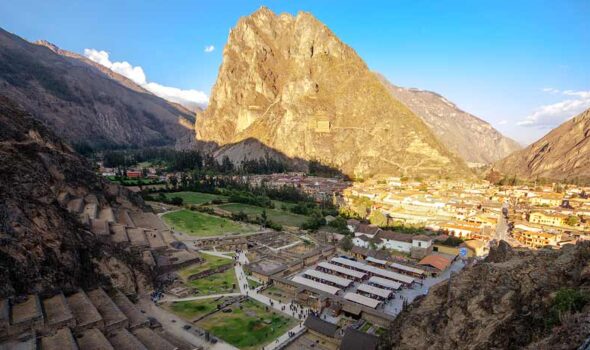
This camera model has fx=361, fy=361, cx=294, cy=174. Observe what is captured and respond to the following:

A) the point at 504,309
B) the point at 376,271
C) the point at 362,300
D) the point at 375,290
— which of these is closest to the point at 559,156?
the point at 376,271

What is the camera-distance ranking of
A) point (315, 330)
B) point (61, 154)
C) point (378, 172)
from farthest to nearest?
point (378, 172) → point (61, 154) → point (315, 330)

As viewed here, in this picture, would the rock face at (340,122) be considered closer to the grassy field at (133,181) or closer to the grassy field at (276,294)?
the grassy field at (133,181)

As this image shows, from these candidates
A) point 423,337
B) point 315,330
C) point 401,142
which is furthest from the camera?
point 401,142

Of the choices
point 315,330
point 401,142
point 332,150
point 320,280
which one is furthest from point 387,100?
point 315,330

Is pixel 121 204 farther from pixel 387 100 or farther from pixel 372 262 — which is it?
pixel 387 100

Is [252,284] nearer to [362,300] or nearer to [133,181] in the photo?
[362,300]

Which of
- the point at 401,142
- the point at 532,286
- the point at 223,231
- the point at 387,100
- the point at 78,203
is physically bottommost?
the point at 223,231

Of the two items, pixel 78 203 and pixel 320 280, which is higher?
pixel 78 203

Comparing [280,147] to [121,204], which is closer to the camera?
[121,204]
